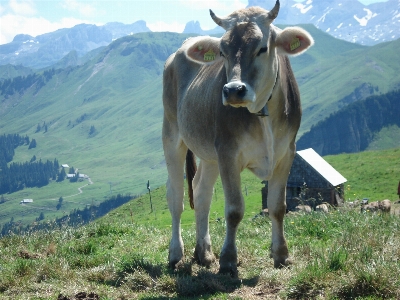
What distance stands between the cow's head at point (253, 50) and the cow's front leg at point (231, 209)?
998mm

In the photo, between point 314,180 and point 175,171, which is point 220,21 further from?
point 314,180

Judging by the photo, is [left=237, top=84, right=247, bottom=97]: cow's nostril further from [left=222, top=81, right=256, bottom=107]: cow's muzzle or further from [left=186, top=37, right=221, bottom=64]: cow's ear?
[left=186, top=37, right=221, bottom=64]: cow's ear

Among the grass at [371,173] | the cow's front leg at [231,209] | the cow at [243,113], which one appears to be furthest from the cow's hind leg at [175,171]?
the grass at [371,173]

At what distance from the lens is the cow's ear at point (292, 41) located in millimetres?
8406

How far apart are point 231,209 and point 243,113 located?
1442mm

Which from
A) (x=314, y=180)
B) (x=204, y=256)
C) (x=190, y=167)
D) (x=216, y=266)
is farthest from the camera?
(x=314, y=180)

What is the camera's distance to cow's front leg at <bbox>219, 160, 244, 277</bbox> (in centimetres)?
827

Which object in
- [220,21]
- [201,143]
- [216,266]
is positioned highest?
[220,21]


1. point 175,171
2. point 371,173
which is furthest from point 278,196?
point 371,173

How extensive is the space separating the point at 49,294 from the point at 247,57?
165 inches

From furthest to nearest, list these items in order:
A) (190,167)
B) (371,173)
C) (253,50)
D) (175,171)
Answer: (371,173), (190,167), (175,171), (253,50)

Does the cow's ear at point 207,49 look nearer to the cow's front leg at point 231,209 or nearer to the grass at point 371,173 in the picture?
the cow's front leg at point 231,209

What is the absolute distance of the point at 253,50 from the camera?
7.85m

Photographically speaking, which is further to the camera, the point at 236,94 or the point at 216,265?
the point at 216,265
